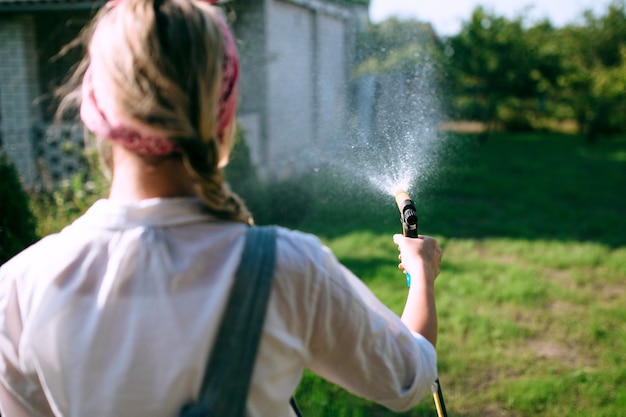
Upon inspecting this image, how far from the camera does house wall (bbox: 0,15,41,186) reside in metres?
9.06

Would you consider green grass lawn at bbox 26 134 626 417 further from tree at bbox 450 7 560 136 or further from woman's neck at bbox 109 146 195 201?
tree at bbox 450 7 560 136

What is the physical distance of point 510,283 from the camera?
5289mm

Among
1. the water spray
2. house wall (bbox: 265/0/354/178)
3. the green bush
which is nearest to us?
the water spray

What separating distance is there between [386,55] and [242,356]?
12.3 ft

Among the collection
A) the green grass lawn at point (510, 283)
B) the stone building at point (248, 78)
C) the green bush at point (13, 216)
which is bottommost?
the green grass lawn at point (510, 283)

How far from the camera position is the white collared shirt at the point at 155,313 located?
0.92 metres

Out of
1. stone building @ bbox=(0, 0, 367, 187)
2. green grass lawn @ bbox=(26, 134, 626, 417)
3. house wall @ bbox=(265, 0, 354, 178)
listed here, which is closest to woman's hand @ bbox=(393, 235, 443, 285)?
green grass lawn @ bbox=(26, 134, 626, 417)

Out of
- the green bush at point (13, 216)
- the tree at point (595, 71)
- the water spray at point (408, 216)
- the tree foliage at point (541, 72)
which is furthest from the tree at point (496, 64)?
the water spray at point (408, 216)

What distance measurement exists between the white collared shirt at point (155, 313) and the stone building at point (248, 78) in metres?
6.80

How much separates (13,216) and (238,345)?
283 cm

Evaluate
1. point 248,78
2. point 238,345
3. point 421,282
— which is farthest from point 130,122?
point 248,78

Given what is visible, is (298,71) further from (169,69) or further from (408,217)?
(169,69)

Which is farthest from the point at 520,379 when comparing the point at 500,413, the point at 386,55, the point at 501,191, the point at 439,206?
the point at 501,191

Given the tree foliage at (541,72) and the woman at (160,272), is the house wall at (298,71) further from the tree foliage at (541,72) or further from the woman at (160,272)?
the woman at (160,272)
